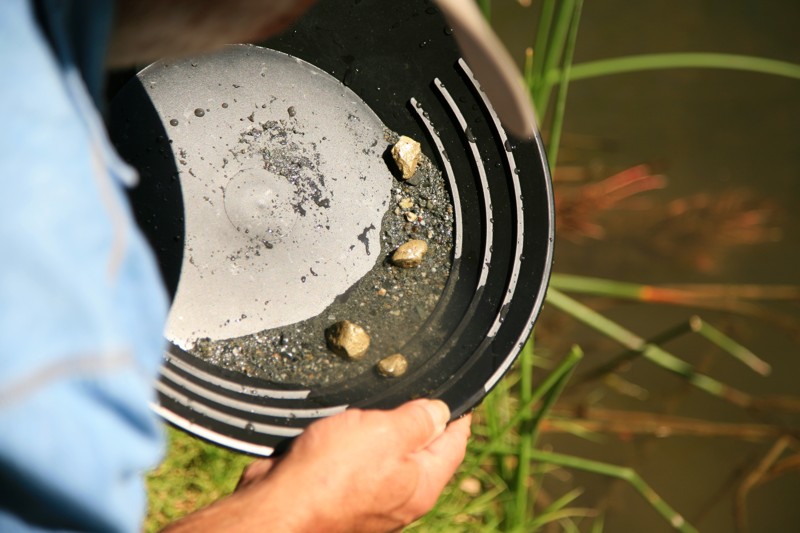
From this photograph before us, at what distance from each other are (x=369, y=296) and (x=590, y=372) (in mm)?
768

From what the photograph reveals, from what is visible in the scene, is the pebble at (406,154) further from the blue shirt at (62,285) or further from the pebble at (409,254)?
the blue shirt at (62,285)

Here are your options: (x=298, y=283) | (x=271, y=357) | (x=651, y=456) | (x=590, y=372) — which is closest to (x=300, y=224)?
(x=298, y=283)

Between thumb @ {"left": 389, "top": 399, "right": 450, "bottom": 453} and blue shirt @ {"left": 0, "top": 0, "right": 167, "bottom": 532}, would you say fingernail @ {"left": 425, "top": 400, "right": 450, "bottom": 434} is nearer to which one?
thumb @ {"left": 389, "top": 399, "right": 450, "bottom": 453}

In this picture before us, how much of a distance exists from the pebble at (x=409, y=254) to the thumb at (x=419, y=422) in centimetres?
21

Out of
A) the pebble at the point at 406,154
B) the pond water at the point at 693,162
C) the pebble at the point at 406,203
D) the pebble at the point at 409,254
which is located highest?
the pebble at the point at 406,154

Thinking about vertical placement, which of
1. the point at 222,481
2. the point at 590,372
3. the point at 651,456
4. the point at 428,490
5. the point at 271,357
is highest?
the point at 271,357

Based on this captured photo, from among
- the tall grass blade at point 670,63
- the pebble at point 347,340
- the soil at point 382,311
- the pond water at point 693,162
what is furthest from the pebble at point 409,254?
the pond water at point 693,162


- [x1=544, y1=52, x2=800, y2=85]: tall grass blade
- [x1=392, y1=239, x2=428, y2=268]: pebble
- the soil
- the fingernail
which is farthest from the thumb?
[x1=544, y1=52, x2=800, y2=85]: tall grass blade

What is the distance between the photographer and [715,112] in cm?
170

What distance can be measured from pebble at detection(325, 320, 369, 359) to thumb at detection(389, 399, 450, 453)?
0.13 m

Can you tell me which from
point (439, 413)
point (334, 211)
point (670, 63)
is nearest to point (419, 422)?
point (439, 413)

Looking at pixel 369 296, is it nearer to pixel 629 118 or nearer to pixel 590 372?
pixel 590 372

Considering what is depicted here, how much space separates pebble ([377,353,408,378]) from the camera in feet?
2.85

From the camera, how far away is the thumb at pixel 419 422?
2.42ft
